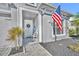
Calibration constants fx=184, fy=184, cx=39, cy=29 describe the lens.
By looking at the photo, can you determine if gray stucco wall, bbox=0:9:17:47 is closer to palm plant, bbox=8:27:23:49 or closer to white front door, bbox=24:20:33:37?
palm plant, bbox=8:27:23:49

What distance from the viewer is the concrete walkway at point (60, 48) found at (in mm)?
3795

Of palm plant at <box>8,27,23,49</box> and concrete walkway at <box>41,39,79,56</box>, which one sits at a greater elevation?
palm plant at <box>8,27,23,49</box>

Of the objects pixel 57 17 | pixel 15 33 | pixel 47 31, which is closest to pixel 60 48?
pixel 47 31

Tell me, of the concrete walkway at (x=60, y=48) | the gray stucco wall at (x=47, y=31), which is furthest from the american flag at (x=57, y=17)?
the concrete walkway at (x=60, y=48)

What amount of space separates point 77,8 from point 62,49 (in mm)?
906

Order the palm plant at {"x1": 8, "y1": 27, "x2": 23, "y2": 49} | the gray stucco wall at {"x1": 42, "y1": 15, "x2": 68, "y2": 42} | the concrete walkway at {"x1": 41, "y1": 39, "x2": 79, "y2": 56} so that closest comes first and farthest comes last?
the palm plant at {"x1": 8, "y1": 27, "x2": 23, "y2": 49} → the concrete walkway at {"x1": 41, "y1": 39, "x2": 79, "y2": 56} → the gray stucco wall at {"x1": 42, "y1": 15, "x2": 68, "y2": 42}

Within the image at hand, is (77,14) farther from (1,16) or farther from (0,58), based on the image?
(0,58)

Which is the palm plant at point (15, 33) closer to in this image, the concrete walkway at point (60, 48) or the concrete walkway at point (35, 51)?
the concrete walkway at point (35, 51)

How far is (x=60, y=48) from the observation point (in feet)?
12.7

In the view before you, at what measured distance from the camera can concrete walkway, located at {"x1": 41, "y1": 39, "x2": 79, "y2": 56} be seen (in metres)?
3.79

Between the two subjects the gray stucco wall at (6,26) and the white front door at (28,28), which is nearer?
the gray stucco wall at (6,26)

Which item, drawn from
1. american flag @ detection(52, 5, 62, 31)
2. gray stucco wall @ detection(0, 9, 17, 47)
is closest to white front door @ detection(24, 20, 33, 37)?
gray stucco wall @ detection(0, 9, 17, 47)

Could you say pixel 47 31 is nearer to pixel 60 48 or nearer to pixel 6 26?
pixel 60 48

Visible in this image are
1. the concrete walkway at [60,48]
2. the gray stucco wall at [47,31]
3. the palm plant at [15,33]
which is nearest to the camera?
the palm plant at [15,33]
